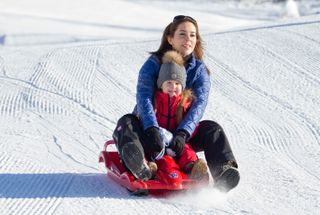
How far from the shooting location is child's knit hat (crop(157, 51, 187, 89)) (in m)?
4.69

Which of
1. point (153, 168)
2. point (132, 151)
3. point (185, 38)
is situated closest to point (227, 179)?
point (153, 168)

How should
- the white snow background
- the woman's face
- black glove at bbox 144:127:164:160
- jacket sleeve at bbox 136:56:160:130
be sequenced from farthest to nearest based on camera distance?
the woman's face → jacket sleeve at bbox 136:56:160:130 → black glove at bbox 144:127:164:160 → the white snow background

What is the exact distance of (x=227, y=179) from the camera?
4.32 meters

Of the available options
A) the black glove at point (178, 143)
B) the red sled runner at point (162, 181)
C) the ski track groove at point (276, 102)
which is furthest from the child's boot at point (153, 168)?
the ski track groove at point (276, 102)

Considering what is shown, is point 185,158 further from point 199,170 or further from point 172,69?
point 172,69

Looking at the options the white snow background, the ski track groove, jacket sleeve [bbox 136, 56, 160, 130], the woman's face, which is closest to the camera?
the white snow background

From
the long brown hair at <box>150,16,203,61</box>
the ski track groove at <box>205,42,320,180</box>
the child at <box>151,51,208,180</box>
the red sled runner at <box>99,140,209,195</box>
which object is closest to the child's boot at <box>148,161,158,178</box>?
the red sled runner at <box>99,140,209,195</box>

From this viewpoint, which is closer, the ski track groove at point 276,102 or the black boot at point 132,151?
the black boot at point 132,151

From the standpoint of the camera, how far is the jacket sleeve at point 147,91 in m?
4.54

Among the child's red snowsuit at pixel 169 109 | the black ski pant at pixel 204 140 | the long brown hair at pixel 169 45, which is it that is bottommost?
the black ski pant at pixel 204 140

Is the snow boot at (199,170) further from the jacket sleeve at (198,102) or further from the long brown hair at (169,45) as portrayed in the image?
the long brown hair at (169,45)

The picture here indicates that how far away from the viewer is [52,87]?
740 centimetres

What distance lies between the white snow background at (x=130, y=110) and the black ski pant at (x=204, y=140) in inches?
7.4

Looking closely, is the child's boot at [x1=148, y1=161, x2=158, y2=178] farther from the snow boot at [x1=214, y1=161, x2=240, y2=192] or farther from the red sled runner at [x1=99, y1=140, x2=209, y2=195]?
the snow boot at [x1=214, y1=161, x2=240, y2=192]
